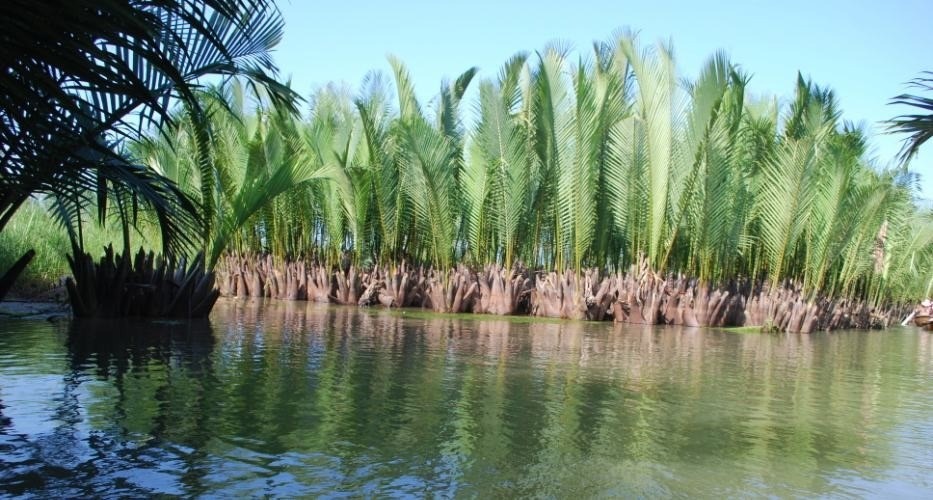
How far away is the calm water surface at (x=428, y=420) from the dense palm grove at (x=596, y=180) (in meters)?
5.87

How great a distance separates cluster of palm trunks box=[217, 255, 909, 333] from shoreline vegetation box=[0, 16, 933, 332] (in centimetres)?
3

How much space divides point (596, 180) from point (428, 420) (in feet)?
34.7

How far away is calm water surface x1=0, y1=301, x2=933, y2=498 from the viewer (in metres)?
3.58

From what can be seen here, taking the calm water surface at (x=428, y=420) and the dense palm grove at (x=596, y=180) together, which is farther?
the dense palm grove at (x=596, y=180)

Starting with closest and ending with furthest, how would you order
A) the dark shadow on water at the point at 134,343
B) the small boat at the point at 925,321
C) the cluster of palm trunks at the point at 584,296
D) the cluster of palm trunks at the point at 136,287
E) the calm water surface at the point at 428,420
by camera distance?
the calm water surface at the point at 428,420
the dark shadow on water at the point at 134,343
the cluster of palm trunks at the point at 136,287
the cluster of palm trunks at the point at 584,296
the small boat at the point at 925,321

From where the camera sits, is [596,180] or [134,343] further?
[596,180]

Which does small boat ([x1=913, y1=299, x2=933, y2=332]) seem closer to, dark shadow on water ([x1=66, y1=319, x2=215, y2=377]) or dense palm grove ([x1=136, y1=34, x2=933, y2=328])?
dense palm grove ([x1=136, y1=34, x2=933, y2=328])

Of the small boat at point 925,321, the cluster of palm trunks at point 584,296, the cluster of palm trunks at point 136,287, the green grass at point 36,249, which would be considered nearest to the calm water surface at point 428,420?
the cluster of palm trunks at point 136,287

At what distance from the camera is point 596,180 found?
1476 centimetres

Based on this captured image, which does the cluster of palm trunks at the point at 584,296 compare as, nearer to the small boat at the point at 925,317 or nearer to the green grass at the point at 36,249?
the green grass at the point at 36,249

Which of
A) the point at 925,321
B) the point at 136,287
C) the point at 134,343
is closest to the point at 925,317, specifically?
the point at 925,321

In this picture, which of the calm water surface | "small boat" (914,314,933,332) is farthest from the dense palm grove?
the calm water surface

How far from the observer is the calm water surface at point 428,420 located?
3578mm

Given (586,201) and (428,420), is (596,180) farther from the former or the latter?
(428,420)
